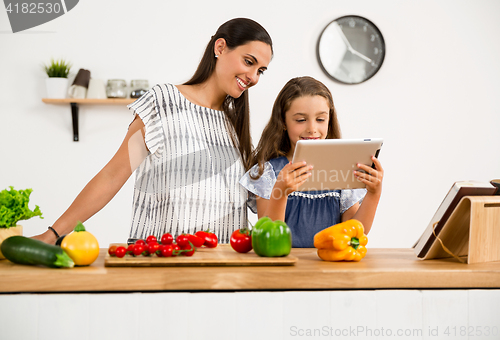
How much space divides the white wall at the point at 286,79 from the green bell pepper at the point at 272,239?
2088mm

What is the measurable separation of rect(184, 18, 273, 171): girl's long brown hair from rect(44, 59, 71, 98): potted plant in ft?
4.95

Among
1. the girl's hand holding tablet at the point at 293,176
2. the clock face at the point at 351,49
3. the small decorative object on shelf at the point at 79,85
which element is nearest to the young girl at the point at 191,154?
the girl's hand holding tablet at the point at 293,176

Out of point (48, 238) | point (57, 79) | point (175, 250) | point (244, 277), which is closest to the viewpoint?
point (244, 277)

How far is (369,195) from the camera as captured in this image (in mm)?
1507

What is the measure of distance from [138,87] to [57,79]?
52 centimetres

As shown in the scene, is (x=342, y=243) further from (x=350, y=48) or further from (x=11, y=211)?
(x=350, y=48)

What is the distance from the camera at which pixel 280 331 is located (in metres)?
0.96

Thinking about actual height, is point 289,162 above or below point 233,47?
below

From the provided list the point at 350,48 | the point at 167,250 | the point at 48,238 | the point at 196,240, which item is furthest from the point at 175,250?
the point at 350,48

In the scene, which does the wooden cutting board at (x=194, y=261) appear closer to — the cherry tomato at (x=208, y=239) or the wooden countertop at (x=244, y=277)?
the wooden countertop at (x=244, y=277)

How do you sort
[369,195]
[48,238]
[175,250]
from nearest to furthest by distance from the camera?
1. [175,250]
2. [48,238]
3. [369,195]

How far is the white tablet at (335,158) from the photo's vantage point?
126 centimetres

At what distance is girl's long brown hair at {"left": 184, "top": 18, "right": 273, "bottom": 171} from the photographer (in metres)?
1.58

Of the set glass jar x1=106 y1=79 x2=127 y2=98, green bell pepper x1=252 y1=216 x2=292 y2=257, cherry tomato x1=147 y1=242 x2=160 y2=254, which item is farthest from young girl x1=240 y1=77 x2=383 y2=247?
glass jar x1=106 y1=79 x2=127 y2=98
